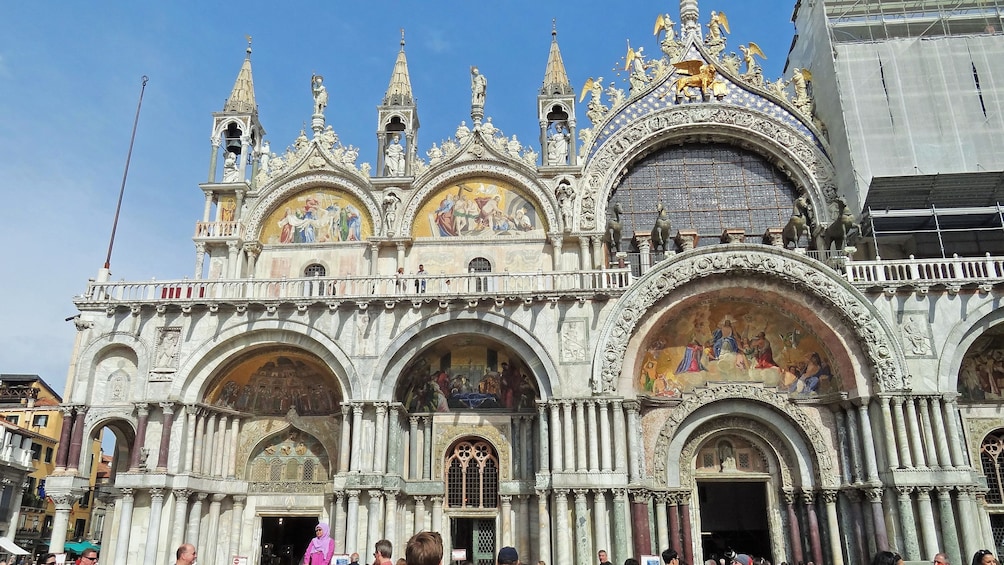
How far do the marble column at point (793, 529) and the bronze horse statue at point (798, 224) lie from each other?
24.2 feet

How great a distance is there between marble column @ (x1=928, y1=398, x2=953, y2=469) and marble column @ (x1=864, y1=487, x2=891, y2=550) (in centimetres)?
168

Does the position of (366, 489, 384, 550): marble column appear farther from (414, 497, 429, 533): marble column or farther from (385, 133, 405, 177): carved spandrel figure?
(385, 133, 405, 177): carved spandrel figure

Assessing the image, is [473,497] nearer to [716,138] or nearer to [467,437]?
[467,437]

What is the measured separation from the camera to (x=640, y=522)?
19.7m

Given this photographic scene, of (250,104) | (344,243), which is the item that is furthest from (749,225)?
(250,104)

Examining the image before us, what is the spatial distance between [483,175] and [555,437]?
9246 millimetres

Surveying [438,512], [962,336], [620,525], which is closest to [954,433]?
[962,336]

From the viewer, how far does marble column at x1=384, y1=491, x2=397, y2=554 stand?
20203 mm

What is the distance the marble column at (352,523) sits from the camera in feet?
64.2

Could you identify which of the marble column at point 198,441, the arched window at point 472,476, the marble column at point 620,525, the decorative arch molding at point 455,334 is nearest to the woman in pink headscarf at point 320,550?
the decorative arch molding at point 455,334

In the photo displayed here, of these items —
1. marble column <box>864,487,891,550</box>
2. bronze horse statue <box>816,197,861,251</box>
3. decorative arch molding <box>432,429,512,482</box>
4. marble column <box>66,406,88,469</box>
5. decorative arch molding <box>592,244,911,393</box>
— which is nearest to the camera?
marble column <box>864,487,891,550</box>

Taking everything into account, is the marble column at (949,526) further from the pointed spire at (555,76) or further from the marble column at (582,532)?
the pointed spire at (555,76)

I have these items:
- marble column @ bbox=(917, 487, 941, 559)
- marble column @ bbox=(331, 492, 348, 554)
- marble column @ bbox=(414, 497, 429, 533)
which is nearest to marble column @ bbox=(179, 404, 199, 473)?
marble column @ bbox=(331, 492, 348, 554)

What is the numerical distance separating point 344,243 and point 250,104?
245 inches
